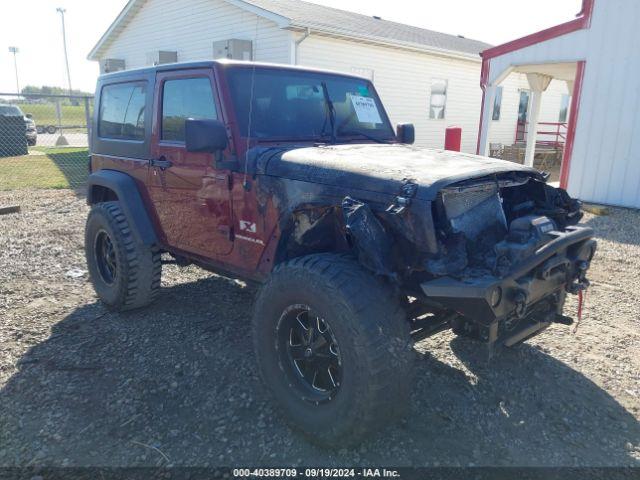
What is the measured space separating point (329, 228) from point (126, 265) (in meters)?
2.04

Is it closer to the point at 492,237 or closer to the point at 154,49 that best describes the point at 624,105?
the point at 492,237

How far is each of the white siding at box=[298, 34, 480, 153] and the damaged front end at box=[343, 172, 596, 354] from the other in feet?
35.4

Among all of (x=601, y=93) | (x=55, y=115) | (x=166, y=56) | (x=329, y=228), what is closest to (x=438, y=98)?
(x=601, y=93)

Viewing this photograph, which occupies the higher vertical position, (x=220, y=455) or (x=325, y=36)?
(x=325, y=36)

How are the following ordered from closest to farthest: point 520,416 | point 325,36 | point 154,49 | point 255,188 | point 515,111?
point 520,416 < point 255,188 < point 325,36 < point 154,49 < point 515,111

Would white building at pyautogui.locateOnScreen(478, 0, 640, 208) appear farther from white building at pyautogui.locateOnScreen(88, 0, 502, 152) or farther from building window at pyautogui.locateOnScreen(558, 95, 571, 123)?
building window at pyautogui.locateOnScreen(558, 95, 571, 123)

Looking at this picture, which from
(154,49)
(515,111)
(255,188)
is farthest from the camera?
(515,111)

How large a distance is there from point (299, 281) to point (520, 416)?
1632 mm

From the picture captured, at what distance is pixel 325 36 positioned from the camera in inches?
512

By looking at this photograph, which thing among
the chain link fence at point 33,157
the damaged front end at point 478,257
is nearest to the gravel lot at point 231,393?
the damaged front end at point 478,257

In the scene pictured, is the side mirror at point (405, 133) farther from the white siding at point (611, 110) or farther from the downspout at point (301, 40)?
the downspout at point (301, 40)

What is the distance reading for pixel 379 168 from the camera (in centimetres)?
287

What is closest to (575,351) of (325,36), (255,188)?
(255,188)

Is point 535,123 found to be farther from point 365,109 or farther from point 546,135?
point 365,109
